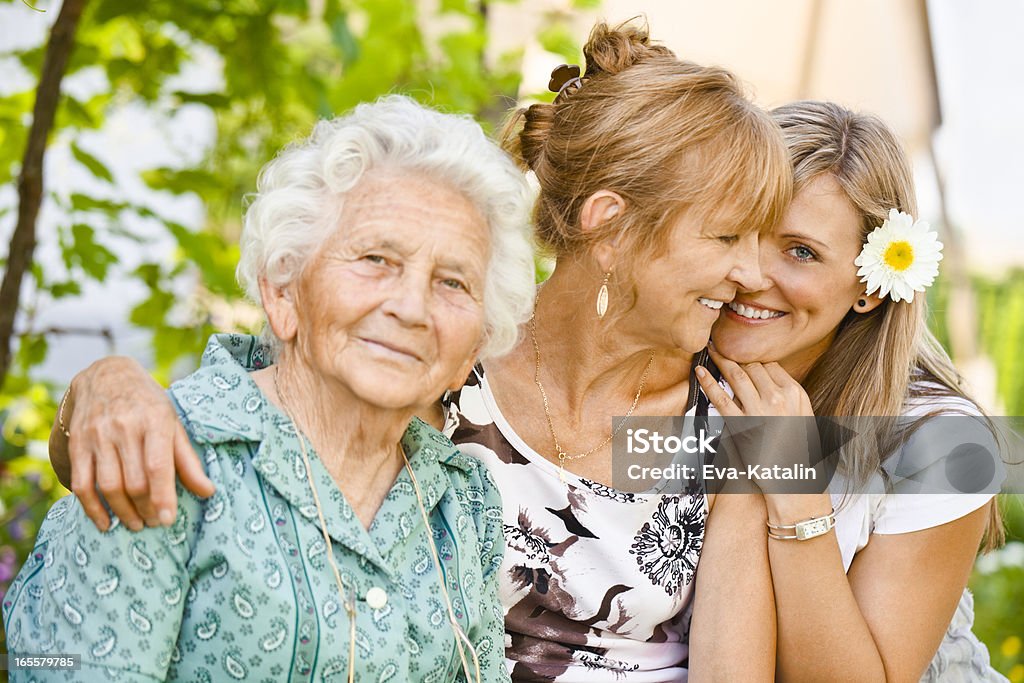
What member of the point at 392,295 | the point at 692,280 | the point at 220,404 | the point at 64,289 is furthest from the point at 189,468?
the point at 64,289

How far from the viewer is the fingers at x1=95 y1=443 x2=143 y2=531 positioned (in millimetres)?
1565

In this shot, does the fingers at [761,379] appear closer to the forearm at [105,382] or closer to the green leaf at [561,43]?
the forearm at [105,382]

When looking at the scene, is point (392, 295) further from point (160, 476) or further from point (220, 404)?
point (160, 476)

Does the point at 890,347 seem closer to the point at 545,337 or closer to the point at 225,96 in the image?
the point at 545,337

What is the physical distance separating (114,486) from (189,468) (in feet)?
0.38

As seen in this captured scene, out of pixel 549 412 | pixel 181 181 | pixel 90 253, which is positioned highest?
pixel 181 181

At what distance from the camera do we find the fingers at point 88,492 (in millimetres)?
1570

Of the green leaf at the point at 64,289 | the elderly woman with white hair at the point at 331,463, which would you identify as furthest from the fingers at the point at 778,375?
the green leaf at the point at 64,289

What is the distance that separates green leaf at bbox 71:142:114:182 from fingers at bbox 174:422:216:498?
1389mm

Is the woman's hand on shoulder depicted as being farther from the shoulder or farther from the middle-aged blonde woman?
the middle-aged blonde woman

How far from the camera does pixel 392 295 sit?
1.80 meters

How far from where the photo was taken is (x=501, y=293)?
2.02 m

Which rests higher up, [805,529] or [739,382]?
[739,382]

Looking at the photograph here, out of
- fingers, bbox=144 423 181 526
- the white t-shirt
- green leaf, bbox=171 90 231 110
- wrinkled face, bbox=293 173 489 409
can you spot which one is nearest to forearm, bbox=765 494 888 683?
the white t-shirt
